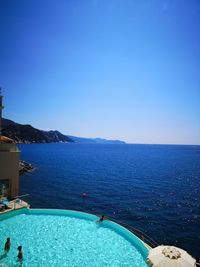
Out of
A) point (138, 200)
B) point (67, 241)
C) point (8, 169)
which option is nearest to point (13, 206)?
point (8, 169)

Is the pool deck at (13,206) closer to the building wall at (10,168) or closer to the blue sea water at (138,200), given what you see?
the building wall at (10,168)

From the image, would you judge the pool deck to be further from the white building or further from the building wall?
the building wall

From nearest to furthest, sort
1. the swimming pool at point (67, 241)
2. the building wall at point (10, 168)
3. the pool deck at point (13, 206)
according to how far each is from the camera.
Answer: the swimming pool at point (67, 241), the pool deck at point (13, 206), the building wall at point (10, 168)

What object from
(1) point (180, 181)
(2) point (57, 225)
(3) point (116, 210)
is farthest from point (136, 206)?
(1) point (180, 181)

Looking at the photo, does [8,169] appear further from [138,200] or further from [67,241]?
[138,200]

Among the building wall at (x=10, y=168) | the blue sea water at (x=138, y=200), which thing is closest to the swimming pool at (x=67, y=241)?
the building wall at (x=10, y=168)

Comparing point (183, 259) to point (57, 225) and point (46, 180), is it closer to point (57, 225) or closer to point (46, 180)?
point (57, 225)

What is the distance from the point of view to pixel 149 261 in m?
10.7

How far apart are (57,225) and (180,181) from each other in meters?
44.1

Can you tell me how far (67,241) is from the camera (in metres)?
18.1

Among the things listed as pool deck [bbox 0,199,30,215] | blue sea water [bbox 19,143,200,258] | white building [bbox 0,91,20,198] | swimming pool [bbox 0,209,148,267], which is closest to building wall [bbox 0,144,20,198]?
white building [bbox 0,91,20,198]

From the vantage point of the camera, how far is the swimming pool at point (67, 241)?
15.4 metres

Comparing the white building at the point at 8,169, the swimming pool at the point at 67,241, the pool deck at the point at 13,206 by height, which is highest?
the white building at the point at 8,169

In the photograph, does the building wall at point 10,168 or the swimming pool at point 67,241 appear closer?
the swimming pool at point 67,241
